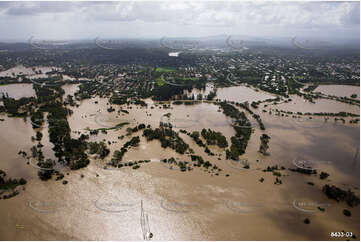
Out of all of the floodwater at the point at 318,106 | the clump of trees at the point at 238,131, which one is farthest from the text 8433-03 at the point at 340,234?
the floodwater at the point at 318,106

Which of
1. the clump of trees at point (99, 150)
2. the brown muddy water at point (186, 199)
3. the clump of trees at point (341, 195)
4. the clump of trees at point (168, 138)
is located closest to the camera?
the brown muddy water at point (186, 199)

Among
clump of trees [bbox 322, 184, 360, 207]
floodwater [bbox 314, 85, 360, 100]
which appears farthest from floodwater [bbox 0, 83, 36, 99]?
floodwater [bbox 314, 85, 360, 100]

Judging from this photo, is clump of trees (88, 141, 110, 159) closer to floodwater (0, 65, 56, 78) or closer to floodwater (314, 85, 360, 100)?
floodwater (314, 85, 360, 100)

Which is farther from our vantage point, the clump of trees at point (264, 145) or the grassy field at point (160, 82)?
the grassy field at point (160, 82)

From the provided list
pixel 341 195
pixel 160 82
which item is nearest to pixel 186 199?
pixel 341 195

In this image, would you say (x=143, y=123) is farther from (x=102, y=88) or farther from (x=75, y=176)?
(x=102, y=88)

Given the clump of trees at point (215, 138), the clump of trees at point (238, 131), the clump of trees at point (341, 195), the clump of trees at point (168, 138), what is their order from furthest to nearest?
the clump of trees at point (215, 138) < the clump of trees at point (168, 138) < the clump of trees at point (238, 131) < the clump of trees at point (341, 195)

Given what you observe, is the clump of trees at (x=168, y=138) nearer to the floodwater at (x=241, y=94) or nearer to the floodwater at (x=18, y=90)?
the floodwater at (x=241, y=94)
